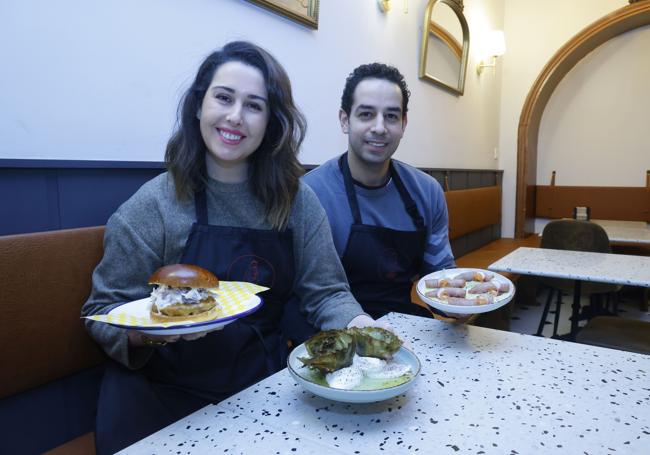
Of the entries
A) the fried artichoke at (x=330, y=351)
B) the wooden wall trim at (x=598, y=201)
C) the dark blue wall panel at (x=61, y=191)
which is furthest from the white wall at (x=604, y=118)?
the fried artichoke at (x=330, y=351)

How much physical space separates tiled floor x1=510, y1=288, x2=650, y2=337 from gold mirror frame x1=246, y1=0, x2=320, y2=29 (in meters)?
3.16

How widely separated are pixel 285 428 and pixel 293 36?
87.6 inches

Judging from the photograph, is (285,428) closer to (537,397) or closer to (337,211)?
(537,397)

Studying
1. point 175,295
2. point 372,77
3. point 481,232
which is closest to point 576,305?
point 481,232

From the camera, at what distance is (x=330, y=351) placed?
92cm

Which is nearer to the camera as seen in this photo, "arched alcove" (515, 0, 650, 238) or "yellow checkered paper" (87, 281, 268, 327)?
"yellow checkered paper" (87, 281, 268, 327)

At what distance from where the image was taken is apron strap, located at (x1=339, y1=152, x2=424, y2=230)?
75.4 inches

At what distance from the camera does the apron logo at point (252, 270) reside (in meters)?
1.35

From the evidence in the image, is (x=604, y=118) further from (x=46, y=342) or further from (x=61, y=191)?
(x=46, y=342)

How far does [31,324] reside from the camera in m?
1.27

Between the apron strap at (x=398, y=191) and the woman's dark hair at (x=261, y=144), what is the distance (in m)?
0.43

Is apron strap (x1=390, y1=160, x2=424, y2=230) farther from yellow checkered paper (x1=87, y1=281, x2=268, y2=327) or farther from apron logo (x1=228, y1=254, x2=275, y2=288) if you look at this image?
yellow checkered paper (x1=87, y1=281, x2=268, y2=327)

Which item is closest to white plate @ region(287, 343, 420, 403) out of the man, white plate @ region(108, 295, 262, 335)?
white plate @ region(108, 295, 262, 335)

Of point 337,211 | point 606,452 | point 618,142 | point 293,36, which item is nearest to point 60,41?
point 337,211
